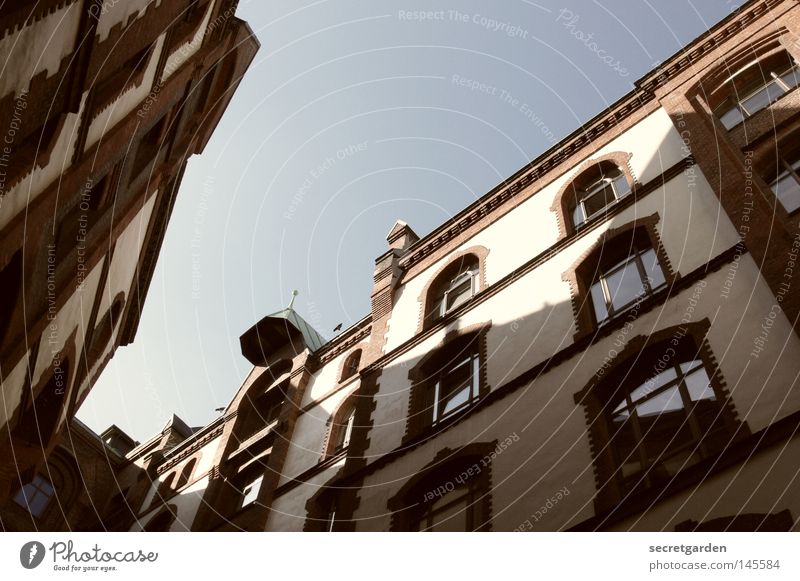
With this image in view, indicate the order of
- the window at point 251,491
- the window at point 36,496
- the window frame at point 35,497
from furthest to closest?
the window at point 36,496, the window frame at point 35,497, the window at point 251,491

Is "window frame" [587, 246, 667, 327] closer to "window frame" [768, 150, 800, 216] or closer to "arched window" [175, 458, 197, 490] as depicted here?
"window frame" [768, 150, 800, 216]

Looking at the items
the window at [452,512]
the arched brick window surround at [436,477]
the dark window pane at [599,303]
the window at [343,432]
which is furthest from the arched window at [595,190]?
the window at [343,432]

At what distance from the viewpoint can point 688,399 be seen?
1208cm

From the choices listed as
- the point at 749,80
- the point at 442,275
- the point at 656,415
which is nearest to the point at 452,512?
the point at 656,415

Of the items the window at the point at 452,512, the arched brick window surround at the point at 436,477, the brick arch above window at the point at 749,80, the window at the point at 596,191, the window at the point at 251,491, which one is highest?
the brick arch above window at the point at 749,80

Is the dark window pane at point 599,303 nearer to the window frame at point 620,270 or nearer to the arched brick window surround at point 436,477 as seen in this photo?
the window frame at point 620,270

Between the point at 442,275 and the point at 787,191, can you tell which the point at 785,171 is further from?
the point at 442,275

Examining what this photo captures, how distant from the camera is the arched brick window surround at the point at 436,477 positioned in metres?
14.5

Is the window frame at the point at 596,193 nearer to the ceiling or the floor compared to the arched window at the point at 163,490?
nearer to the ceiling

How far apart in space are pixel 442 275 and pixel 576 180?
4453 mm

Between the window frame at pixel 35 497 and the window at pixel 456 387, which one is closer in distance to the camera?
the window at pixel 456 387

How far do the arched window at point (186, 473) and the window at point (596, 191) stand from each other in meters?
16.0

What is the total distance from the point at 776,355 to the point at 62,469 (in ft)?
83.1

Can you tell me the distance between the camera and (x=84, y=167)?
12.8 metres
